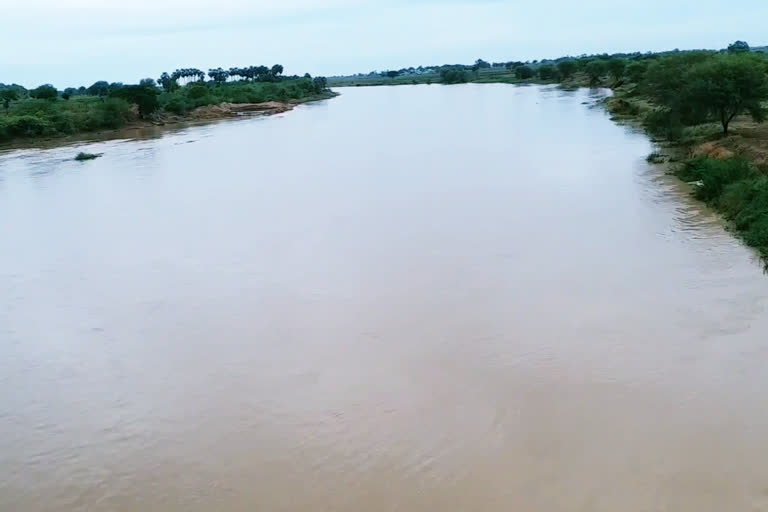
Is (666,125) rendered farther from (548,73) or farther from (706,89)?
(548,73)

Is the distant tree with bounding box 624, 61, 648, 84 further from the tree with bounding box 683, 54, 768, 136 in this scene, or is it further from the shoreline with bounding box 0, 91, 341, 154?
the tree with bounding box 683, 54, 768, 136

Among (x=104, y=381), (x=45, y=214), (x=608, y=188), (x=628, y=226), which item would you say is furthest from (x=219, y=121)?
(x=104, y=381)

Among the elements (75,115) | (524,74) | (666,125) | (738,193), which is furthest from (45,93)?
(738,193)

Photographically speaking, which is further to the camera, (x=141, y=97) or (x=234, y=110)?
(x=234, y=110)

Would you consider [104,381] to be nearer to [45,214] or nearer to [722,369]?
[722,369]

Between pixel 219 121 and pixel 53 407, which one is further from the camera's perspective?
pixel 219 121

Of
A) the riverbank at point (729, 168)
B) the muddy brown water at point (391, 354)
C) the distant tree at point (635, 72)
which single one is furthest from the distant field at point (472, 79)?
the muddy brown water at point (391, 354)

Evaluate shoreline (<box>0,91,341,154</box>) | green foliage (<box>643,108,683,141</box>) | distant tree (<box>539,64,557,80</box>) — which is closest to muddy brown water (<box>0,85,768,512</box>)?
green foliage (<box>643,108,683,141</box>)

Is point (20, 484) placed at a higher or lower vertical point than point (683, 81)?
lower
